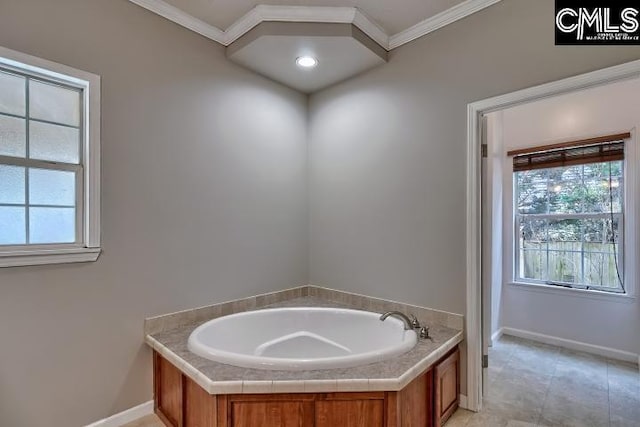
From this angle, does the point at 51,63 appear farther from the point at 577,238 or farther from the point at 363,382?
the point at 577,238

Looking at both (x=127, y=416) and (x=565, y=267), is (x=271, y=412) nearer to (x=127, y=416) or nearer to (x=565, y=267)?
(x=127, y=416)

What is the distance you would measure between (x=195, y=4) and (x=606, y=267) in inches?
163

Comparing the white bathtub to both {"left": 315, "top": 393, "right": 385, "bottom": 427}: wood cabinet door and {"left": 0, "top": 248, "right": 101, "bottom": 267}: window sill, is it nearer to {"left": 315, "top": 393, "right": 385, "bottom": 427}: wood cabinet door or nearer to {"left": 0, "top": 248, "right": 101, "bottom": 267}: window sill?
{"left": 315, "top": 393, "right": 385, "bottom": 427}: wood cabinet door

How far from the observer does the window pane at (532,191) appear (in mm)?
3473

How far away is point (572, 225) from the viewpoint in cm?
332

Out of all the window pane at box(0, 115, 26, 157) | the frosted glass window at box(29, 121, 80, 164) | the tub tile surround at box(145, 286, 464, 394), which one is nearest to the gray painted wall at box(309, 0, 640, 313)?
the tub tile surround at box(145, 286, 464, 394)

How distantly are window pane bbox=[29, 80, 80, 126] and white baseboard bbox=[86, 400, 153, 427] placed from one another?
175 centimetres

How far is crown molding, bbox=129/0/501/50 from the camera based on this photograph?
2123 millimetres

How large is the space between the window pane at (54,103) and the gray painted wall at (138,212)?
0.15 metres

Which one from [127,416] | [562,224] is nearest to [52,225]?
[127,416]

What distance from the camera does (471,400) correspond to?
2111 millimetres

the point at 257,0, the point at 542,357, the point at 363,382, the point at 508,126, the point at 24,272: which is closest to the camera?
the point at 363,382

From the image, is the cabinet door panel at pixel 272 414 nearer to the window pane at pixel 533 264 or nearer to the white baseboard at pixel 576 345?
the white baseboard at pixel 576 345

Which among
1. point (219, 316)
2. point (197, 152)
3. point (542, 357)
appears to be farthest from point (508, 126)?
point (219, 316)
